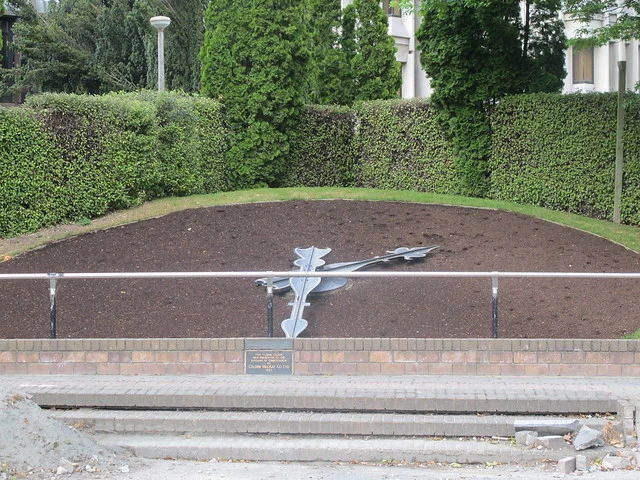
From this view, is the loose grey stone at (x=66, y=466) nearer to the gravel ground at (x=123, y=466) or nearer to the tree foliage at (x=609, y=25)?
the gravel ground at (x=123, y=466)

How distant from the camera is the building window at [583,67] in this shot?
3053 centimetres

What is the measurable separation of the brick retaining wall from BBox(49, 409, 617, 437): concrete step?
1.17 m

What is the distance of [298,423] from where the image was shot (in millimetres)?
7152

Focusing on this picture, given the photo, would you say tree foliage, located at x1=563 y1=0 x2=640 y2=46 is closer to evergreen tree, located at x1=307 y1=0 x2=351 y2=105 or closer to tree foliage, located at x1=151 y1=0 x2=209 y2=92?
evergreen tree, located at x1=307 y1=0 x2=351 y2=105

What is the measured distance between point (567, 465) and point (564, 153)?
1149cm

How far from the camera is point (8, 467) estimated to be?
5957 millimetres

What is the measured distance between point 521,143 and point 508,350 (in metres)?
9.83

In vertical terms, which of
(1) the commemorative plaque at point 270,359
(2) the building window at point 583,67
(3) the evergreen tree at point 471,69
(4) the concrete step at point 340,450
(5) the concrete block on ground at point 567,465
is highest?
(2) the building window at point 583,67

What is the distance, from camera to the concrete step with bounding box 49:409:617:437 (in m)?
7.07

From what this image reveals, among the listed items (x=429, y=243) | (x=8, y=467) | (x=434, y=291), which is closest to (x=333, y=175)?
(x=429, y=243)

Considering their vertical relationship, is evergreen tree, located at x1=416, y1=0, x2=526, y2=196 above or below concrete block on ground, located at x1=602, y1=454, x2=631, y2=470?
above

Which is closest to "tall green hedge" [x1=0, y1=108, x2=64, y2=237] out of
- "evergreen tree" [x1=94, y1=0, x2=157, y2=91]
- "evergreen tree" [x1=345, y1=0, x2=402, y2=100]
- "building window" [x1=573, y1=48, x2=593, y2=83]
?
"evergreen tree" [x1=345, y1=0, x2=402, y2=100]

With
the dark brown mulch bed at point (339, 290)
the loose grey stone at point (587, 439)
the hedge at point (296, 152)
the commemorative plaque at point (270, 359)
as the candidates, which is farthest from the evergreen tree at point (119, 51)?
the loose grey stone at point (587, 439)

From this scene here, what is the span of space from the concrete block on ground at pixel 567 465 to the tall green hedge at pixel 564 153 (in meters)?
10.4
